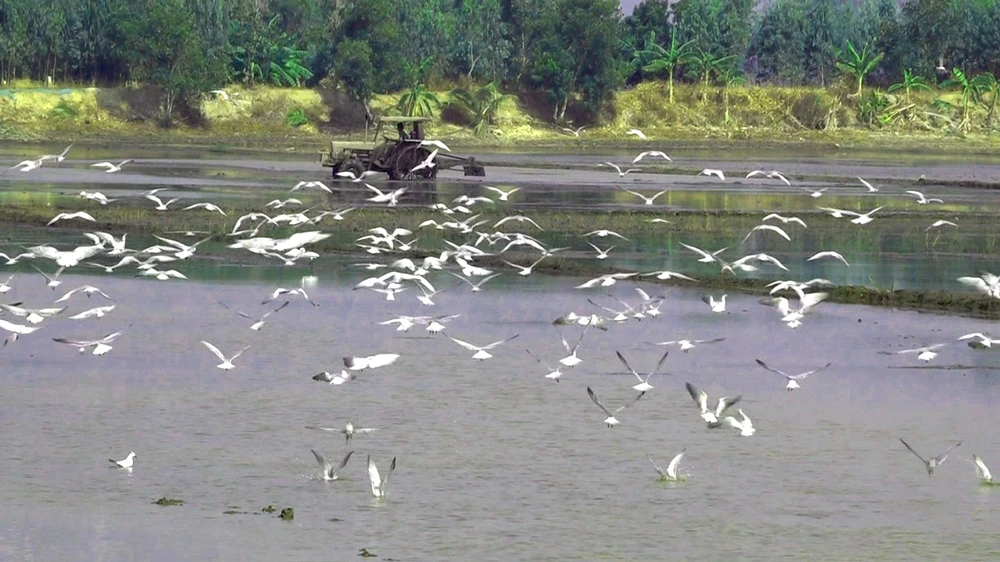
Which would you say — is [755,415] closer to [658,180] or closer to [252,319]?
[252,319]

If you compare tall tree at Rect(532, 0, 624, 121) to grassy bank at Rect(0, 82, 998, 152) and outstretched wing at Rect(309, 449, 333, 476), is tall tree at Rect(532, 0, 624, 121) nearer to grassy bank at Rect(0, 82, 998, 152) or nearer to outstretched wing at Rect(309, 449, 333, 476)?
grassy bank at Rect(0, 82, 998, 152)

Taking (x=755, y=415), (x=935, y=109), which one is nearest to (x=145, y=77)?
(x=935, y=109)

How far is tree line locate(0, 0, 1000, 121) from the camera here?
67875mm

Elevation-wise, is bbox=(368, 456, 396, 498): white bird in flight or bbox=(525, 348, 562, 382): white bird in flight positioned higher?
bbox=(368, 456, 396, 498): white bird in flight

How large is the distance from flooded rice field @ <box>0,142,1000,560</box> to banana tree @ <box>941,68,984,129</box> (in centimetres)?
5573

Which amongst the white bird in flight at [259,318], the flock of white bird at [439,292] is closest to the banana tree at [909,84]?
the flock of white bird at [439,292]

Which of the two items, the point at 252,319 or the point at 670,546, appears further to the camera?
the point at 252,319

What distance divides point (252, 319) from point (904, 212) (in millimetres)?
17730

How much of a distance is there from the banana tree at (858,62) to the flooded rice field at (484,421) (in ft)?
188

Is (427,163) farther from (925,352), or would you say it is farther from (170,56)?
(170,56)

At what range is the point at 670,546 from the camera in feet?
30.2

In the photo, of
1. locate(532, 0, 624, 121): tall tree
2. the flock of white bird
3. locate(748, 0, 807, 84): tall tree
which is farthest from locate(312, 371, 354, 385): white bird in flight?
locate(748, 0, 807, 84): tall tree

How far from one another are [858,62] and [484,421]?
70.1 m

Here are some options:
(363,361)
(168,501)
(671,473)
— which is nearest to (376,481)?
(168,501)
